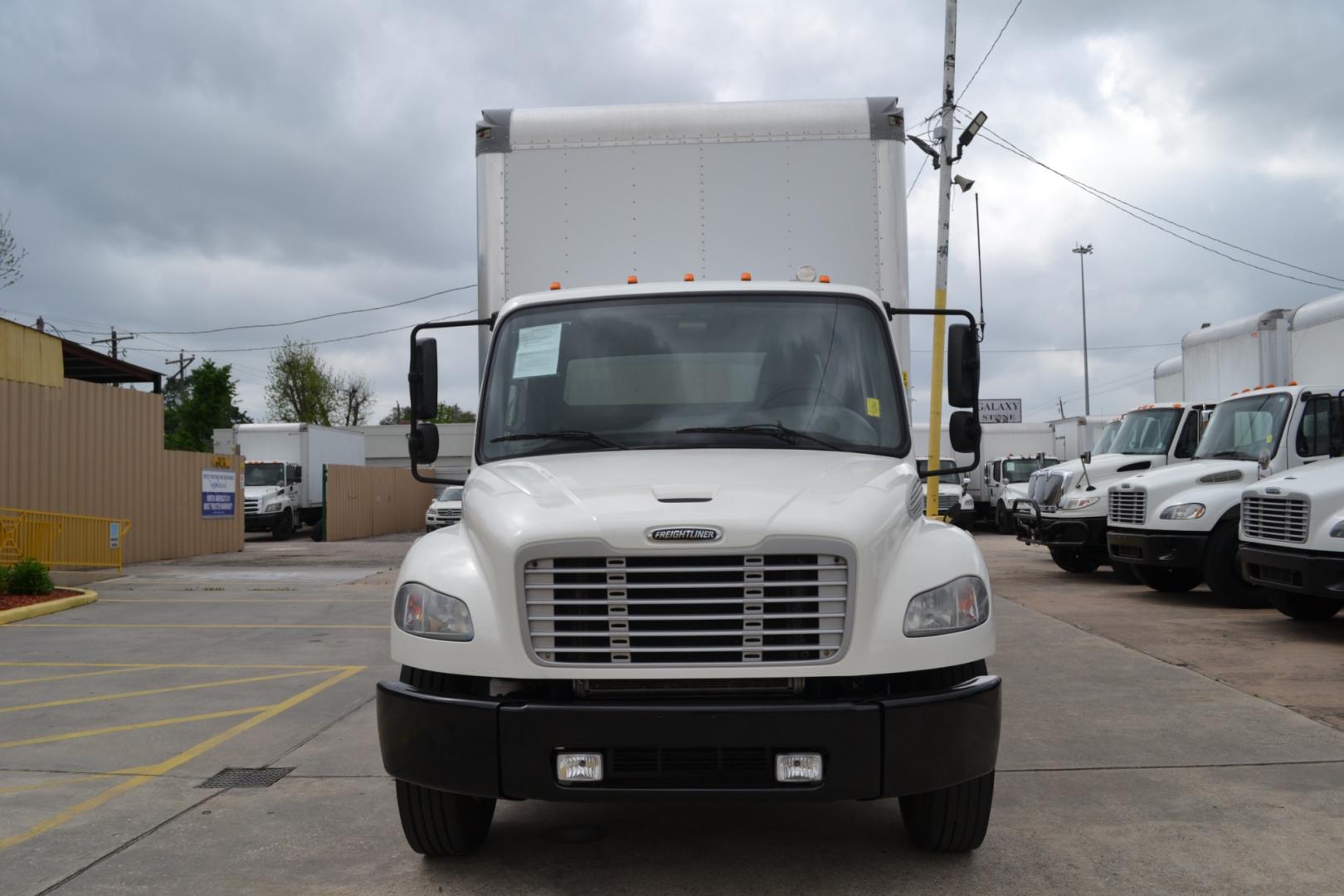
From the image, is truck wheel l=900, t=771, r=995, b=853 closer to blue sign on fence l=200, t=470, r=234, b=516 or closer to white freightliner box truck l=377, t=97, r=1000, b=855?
white freightliner box truck l=377, t=97, r=1000, b=855

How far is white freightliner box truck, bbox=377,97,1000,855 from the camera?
3871 millimetres

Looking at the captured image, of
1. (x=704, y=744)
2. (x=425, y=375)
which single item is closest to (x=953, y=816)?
(x=704, y=744)

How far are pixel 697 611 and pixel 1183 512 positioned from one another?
1090 centimetres

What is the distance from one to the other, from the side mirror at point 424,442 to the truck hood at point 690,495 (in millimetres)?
794

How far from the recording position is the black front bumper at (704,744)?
3.82m

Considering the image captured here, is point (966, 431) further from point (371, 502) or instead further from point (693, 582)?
point (371, 502)

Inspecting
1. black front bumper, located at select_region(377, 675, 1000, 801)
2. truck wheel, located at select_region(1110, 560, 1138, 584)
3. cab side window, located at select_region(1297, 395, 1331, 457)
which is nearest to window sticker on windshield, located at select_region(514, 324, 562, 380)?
black front bumper, located at select_region(377, 675, 1000, 801)

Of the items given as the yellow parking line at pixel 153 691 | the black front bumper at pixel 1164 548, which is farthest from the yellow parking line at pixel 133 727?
the black front bumper at pixel 1164 548

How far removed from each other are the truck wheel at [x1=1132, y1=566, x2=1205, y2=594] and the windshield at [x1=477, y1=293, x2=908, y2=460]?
1087 cm

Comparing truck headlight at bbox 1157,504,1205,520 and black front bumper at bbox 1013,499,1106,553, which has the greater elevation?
truck headlight at bbox 1157,504,1205,520

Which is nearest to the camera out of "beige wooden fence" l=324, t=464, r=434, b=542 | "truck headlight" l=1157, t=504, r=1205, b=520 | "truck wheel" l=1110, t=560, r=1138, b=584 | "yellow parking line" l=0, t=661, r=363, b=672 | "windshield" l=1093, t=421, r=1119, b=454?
"yellow parking line" l=0, t=661, r=363, b=672

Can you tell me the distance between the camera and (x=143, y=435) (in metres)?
22.8

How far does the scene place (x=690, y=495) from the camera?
4.15 m

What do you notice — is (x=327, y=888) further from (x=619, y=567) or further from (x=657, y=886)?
(x=619, y=567)
